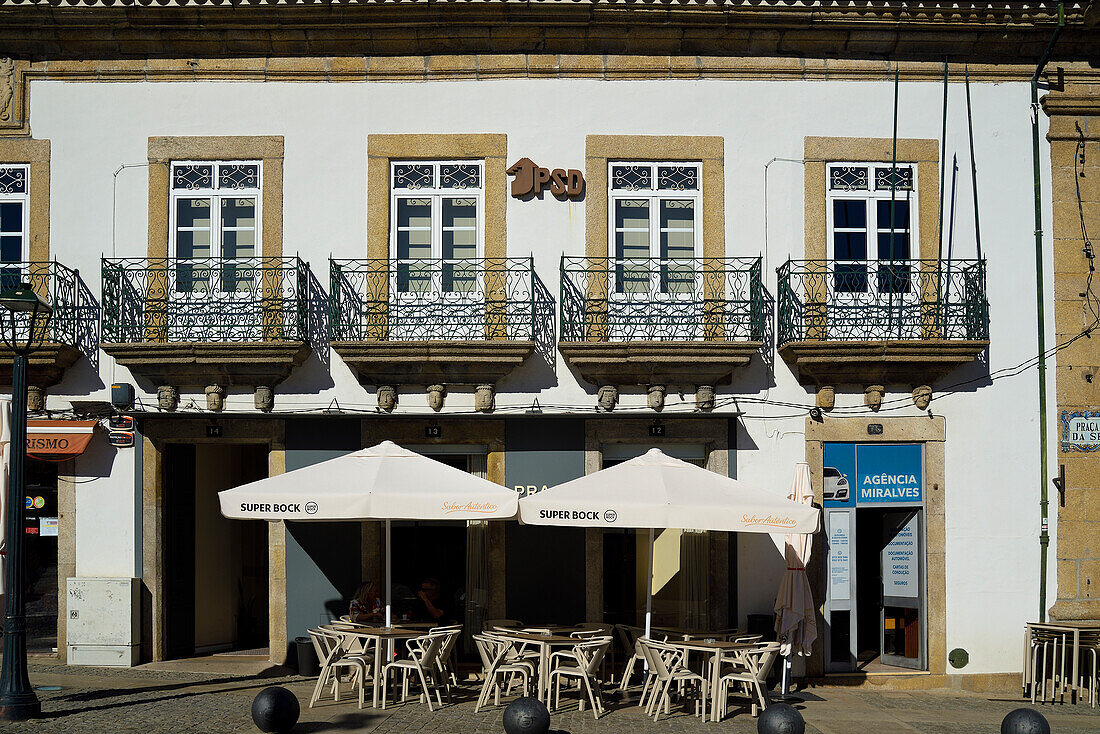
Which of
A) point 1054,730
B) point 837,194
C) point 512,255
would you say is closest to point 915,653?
point 1054,730

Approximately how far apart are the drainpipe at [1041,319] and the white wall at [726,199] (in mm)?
79

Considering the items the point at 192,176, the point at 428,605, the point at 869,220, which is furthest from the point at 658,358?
the point at 192,176

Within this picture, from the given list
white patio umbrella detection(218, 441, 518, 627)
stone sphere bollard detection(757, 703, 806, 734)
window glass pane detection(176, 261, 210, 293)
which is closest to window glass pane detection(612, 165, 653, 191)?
white patio umbrella detection(218, 441, 518, 627)

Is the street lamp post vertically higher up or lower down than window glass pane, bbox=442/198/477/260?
lower down

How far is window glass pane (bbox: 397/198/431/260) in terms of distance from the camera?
42.1 feet

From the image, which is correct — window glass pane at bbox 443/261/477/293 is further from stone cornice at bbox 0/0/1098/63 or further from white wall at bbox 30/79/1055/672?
stone cornice at bbox 0/0/1098/63

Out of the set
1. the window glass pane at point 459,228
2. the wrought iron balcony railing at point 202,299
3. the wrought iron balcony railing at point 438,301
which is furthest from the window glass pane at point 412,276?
the wrought iron balcony railing at point 202,299

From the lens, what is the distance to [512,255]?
12680 millimetres

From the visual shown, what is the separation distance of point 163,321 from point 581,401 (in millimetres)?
4661

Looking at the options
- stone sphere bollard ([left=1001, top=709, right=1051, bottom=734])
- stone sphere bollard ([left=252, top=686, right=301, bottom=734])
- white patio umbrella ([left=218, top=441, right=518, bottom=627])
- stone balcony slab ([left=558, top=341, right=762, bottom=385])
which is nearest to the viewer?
Answer: stone sphere bollard ([left=1001, top=709, right=1051, bottom=734])

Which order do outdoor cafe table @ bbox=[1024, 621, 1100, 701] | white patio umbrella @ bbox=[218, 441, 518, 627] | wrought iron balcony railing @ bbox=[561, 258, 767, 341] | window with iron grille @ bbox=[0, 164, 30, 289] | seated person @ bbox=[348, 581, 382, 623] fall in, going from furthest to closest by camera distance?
window with iron grille @ bbox=[0, 164, 30, 289] → wrought iron balcony railing @ bbox=[561, 258, 767, 341] → seated person @ bbox=[348, 581, 382, 623] → outdoor cafe table @ bbox=[1024, 621, 1100, 701] → white patio umbrella @ bbox=[218, 441, 518, 627]

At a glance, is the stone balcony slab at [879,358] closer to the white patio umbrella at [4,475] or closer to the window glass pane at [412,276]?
the window glass pane at [412,276]

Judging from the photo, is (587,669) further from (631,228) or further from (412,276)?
(631,228)

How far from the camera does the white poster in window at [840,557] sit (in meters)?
12.7
